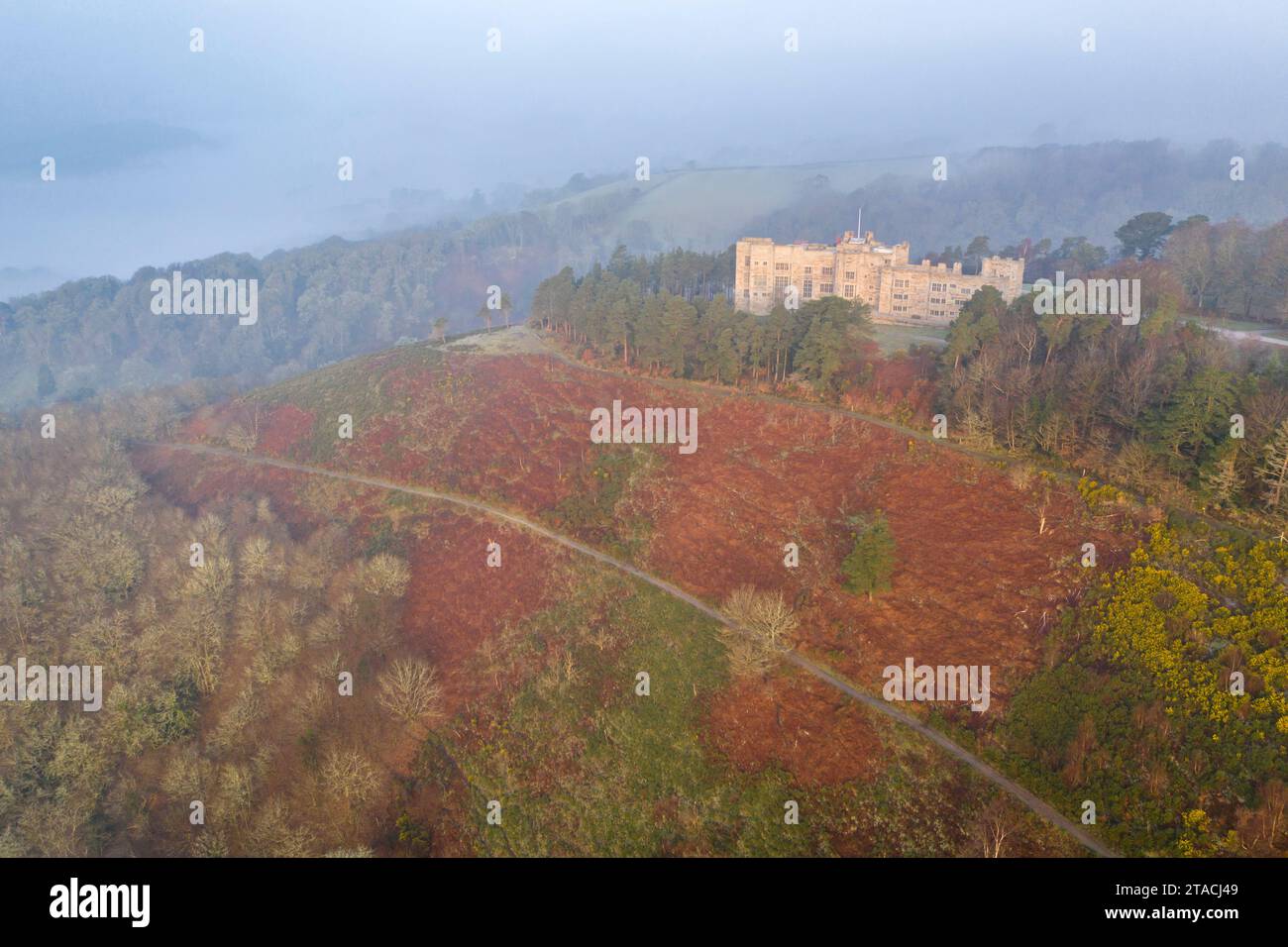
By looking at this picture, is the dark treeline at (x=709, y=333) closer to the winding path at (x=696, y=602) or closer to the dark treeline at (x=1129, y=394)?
the dark treeline at (x=1129, y=394)

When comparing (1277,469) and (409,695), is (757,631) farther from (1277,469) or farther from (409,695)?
(1277,469)

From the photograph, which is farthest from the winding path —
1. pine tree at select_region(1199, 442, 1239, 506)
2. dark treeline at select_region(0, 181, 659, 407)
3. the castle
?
dark treeline at select_region(0, 181, 659, 407)

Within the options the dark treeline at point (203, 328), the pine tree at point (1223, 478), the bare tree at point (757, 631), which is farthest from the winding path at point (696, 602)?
the dark treeline at point (203, 328)

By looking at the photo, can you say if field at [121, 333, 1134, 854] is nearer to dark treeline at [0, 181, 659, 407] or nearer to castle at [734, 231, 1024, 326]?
castle at [734, 231, 1024, 326]

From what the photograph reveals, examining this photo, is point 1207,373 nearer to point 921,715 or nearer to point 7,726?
point 921,715

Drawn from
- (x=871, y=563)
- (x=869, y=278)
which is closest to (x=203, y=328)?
(x=869, y=278)

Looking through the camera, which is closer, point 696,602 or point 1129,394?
point 1129,394
